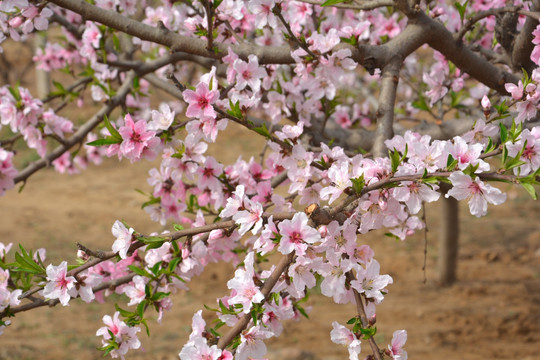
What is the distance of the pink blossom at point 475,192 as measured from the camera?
145 centimetres

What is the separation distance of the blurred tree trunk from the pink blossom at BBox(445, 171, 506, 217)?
4058mm

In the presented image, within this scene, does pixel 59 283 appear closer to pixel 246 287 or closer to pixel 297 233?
pixel 246 287

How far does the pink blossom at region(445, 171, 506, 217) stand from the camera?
1453 mm

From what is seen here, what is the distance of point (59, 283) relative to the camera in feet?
5.99

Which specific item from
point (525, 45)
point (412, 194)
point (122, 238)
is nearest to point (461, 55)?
point (525, 45)

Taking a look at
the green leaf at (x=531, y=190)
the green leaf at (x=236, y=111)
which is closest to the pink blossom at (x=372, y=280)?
the green leaf at (x=531, y=190)

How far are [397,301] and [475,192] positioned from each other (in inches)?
170

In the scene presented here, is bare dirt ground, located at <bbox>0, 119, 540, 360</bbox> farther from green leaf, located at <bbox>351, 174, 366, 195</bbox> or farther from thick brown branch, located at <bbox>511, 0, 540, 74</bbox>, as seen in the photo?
green leaf, located at <bbox>351, 174, 366, 195</bbox>

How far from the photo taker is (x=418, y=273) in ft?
21.1

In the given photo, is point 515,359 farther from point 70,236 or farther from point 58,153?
point 70,236

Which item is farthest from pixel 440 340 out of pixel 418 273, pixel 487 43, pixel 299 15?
pixel 299 15

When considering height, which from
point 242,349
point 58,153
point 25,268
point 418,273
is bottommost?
point 242,349

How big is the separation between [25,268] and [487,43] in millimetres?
3330

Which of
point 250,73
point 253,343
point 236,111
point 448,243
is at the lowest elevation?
point 253,343
